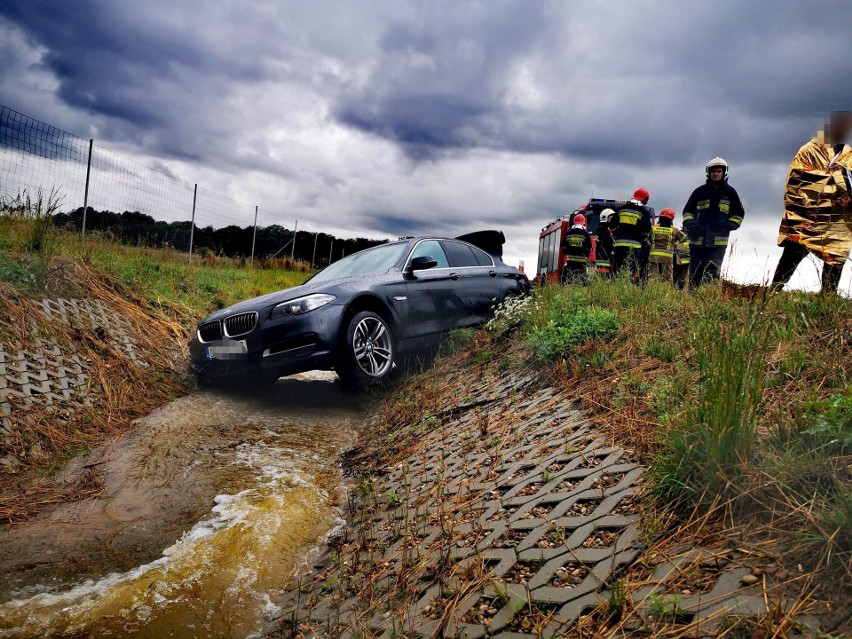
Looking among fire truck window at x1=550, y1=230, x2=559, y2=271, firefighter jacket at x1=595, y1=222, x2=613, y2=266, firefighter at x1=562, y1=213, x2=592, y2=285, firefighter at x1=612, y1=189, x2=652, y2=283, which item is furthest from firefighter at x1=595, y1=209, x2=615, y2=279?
fire truck window at x1=550, y1=230, x2=559, y2=271

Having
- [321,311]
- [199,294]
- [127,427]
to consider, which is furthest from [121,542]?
[199,294]

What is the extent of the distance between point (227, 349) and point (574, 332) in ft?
11.8

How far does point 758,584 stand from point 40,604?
3.23 metres

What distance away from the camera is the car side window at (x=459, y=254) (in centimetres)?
796

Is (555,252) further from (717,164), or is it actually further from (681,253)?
(717,164)

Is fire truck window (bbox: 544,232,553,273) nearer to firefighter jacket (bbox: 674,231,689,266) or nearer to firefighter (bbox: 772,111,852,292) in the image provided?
firefighter jacket (bbox: 674,231,689,266)

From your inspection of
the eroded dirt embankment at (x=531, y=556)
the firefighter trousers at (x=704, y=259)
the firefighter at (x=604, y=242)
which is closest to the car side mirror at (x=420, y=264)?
the eroded dirt embankment at (x=531, y=556)

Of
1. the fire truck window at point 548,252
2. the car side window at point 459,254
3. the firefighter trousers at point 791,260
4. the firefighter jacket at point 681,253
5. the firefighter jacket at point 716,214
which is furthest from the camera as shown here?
the fire truck window at point 548,252

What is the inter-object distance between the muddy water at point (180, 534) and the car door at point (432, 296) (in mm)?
1776

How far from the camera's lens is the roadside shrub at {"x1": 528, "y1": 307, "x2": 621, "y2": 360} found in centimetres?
509

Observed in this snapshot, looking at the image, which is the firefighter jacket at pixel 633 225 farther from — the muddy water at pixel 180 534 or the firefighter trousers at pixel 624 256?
the muddy water at pixel 180 534

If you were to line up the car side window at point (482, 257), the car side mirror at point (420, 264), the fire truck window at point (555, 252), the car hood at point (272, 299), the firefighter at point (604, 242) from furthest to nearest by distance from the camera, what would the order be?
1. the fire truck window at point (555, 252)
2. the firefighter at point (604, 242)
3. the car side window at point (482, 257)
4. the car side mirror at point (420, 264)
5. the car hood at point (272, 299)

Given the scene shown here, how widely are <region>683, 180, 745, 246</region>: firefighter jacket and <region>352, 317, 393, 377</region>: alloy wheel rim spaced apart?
4924 millimetres

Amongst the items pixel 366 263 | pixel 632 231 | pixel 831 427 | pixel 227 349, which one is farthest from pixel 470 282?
pixel 831 427
